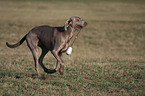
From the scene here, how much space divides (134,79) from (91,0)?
5652 cm

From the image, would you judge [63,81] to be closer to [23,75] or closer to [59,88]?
[59,88]

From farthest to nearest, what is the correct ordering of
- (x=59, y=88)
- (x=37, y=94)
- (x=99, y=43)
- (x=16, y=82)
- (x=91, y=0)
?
(x=91, y=0), (x=99, y=43), (x=16, y=82), (x=59, y=88), (x=37, y=94)

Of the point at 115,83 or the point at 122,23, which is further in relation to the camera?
the point at 122,23

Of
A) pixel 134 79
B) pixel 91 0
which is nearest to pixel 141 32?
pixel 134 79

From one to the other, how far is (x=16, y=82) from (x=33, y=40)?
1551 millimetres

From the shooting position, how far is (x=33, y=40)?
7.62 meters

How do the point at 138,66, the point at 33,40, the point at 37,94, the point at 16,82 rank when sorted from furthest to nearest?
the point at 138,66 < the point at 33,40 < the point at 16,82 < the point at 37,94

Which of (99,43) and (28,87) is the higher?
(99,43)

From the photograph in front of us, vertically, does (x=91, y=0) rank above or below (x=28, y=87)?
above

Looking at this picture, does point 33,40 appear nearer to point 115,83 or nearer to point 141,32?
point 115,83

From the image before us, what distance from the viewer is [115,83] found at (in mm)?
7129

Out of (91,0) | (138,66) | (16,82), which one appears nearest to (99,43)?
(138,66)

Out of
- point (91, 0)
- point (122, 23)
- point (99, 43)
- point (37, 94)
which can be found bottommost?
point (37, 94)

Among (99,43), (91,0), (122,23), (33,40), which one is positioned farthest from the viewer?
(91,0)
